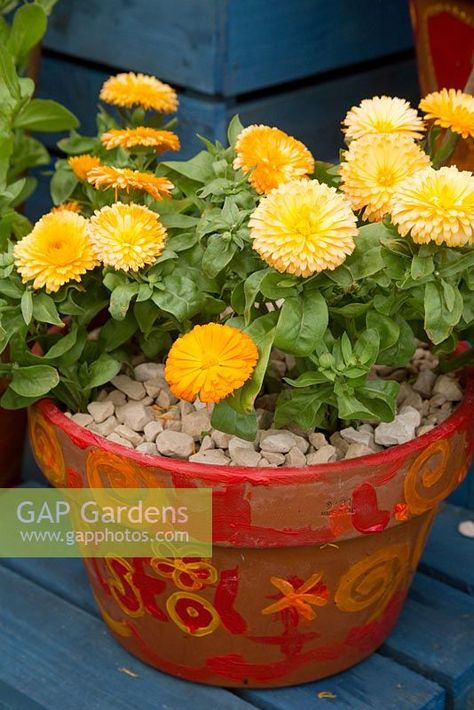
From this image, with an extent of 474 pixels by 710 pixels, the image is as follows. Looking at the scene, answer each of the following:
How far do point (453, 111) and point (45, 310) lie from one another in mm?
420

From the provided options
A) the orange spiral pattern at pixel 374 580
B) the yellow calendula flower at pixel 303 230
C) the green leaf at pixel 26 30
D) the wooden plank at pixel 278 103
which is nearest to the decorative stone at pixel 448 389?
the orange spiral pattern at pixel 374 580

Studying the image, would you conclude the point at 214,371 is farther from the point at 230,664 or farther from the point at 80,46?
the point at 80,46

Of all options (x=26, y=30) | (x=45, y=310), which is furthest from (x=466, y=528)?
(x=26, y=30)

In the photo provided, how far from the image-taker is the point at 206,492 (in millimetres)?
978

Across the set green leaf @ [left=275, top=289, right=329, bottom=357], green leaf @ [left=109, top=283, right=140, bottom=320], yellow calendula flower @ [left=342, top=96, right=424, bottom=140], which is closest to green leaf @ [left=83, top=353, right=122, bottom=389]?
green leaf @ [left=109, top=283, right=140, bottom=320]

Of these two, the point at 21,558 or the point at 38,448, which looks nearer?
the point at 38,448

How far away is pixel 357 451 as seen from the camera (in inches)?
40.4

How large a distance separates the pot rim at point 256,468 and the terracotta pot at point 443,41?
1.67 feet

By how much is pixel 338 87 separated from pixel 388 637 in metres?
0.78

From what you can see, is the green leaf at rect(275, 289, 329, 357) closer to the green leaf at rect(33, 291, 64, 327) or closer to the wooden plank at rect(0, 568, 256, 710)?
the green leaf at rect(33, 291, 64, 327)

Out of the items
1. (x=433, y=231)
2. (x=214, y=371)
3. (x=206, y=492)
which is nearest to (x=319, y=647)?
(x=206, y=492)

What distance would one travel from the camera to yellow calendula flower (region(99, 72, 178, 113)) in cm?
122

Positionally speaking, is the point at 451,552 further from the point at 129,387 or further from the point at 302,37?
the point at 302,37

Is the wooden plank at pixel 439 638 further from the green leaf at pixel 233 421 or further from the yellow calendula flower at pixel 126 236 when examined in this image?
the yellow calendula flower at pixel 126 236
